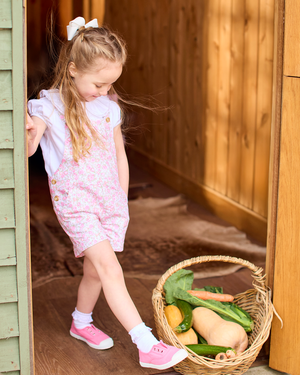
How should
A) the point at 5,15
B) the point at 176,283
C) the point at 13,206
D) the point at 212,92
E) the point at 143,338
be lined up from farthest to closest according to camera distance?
the point at 212,92
the point at 176,283
the point at 143,338
the point at 13,206
the point at 5,15

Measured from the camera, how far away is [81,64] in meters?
1.74

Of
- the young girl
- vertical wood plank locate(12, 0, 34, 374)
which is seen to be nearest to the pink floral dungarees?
the young girl

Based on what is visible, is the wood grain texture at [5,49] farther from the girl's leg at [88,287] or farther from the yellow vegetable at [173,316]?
the yellow vegetable at [173,316]

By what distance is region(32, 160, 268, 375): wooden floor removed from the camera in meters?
1.93

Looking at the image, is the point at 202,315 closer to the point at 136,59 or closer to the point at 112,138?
the point at 112,138

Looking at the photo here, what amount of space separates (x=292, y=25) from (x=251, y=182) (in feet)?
6.01

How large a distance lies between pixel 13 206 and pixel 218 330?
0.92 meters

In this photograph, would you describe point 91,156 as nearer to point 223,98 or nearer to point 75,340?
point 75,340

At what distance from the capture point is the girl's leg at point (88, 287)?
2.04m

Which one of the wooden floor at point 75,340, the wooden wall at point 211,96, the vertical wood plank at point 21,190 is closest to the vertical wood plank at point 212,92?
the wooden wall at point 211,96

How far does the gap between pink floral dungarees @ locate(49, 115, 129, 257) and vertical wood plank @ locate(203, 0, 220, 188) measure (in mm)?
2094

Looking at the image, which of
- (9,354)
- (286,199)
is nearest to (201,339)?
(286,199)

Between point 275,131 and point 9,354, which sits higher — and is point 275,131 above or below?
above

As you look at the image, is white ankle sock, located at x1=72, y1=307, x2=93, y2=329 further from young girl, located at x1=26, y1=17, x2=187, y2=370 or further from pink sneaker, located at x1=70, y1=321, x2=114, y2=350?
young girl, located at x1=26, y1=17, x2=187, y2=370
